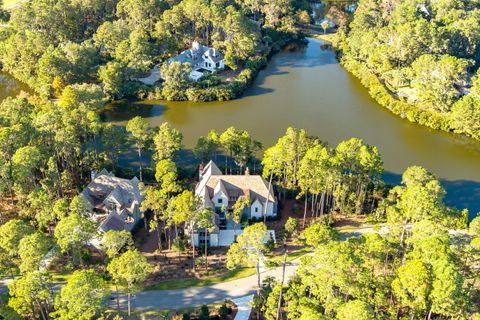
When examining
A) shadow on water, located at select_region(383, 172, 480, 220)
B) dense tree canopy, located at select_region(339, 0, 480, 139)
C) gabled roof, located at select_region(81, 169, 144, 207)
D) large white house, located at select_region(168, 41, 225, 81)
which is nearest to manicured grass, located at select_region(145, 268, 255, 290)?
gabled roof, located at select_region(81, 169, 144, 207)

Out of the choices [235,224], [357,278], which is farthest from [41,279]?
[357,278]

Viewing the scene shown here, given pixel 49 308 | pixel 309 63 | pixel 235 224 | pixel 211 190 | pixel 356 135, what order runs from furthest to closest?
pixel 309 63, pixel 356 135, pixel 211 190, pixel 235 224, pixel 49 308

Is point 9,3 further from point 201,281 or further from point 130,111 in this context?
point 201,281

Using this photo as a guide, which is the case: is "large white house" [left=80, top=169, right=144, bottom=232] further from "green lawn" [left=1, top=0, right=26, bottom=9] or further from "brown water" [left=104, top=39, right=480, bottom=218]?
"green lawn" [left=1, top=0, right=26, bottom=9]

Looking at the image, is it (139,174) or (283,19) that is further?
(283,19)

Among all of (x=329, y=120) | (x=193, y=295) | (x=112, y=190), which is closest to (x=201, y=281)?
(x=193, y=295)

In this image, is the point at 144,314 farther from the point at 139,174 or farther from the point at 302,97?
the point at 302,97
